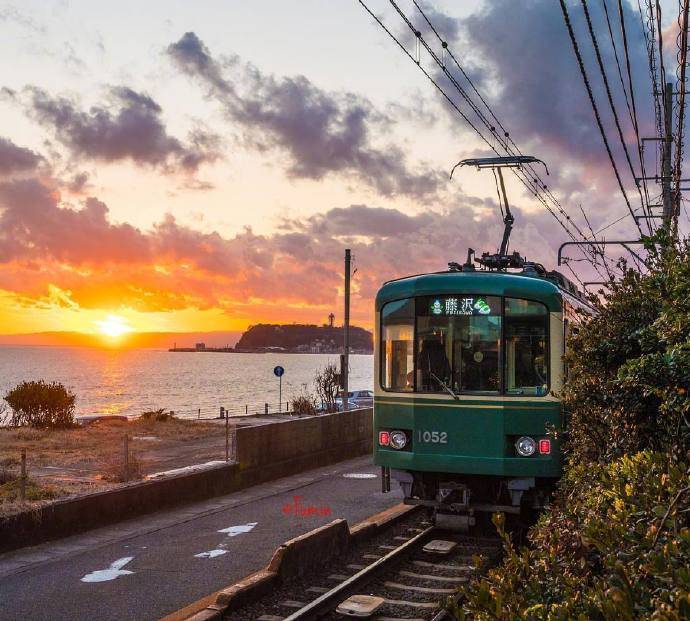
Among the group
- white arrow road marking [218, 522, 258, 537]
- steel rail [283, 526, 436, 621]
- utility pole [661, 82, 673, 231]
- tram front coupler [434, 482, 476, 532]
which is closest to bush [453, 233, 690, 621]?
steel rail [283, 526, 436, 621]

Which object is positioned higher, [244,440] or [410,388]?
[410,388]

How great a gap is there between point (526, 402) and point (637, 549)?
24.8 ft

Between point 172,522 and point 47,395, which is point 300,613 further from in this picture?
point 47,395

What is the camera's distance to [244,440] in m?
17.1

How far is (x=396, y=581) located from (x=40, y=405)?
2699 centimetres

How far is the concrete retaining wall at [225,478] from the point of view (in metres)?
11.9

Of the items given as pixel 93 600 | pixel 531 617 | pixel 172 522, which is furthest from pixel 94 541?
pixel 531 617

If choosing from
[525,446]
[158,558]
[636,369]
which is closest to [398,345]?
[525,446]

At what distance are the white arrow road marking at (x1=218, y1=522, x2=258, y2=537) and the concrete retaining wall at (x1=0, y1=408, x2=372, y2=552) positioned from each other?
1.74 m

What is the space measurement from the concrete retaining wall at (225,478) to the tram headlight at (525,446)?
613 cm

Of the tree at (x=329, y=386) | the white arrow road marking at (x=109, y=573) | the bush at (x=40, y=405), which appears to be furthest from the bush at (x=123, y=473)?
the tree at (x=329, y=386)

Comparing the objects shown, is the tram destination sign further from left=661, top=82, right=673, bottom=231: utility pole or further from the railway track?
left=661, top=82, right=673, bottom=231: utility pole

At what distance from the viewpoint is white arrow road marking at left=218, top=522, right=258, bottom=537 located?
41.6 ft

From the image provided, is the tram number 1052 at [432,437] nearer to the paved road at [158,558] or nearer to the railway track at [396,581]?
the railway track at [396,581]
